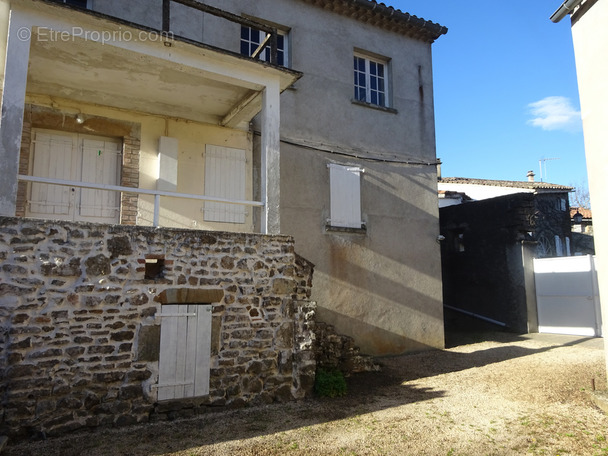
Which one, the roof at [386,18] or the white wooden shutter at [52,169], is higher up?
the roof at [386,18]

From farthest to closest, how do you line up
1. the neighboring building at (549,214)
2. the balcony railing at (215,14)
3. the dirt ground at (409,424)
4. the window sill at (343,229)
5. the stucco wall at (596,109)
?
the neighboring building at (549,214) → the window sill at (343,229) → the stucco wall at (596,109) → the balcony railing at (215,14) → the dirt ground at (409,424)

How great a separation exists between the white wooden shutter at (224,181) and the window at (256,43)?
197cm

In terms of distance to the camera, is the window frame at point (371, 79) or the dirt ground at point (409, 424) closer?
the dirt ground at point (409, 424)

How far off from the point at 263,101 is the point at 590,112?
438cm

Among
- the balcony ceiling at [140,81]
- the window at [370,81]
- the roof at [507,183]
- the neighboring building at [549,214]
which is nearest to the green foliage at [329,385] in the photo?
the balcony ceiling at [140,81]

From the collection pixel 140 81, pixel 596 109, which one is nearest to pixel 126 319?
pixel 140 81

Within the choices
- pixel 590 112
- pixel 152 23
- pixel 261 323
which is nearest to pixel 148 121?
pixel 152 23

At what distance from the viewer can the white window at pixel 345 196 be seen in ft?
28.3

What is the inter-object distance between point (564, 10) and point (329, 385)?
6.07 metres

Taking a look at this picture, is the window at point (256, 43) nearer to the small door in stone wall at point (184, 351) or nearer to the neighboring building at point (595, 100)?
the neighboring building at point (595, 100)

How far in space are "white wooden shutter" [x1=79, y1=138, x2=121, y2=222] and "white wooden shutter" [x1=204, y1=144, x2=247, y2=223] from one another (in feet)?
4.62

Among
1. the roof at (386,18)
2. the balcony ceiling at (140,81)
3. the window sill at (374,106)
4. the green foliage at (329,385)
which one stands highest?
the roof at (386,18)

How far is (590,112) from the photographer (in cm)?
577

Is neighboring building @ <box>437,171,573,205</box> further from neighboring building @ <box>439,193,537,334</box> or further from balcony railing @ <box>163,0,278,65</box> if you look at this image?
balcony railing @ <box>163,0,278,65</box>
